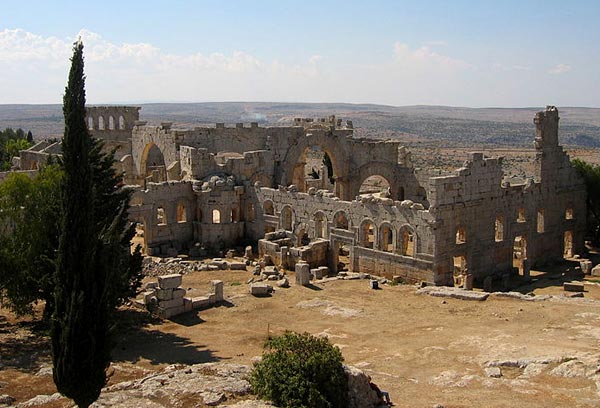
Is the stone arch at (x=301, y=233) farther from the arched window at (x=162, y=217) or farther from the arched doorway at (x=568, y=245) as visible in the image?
the arched doorway at (x=568, y=245)

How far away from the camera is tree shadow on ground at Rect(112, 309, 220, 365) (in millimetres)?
18141

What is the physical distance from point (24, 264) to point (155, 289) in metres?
5.14

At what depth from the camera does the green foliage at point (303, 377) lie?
13.0 meters

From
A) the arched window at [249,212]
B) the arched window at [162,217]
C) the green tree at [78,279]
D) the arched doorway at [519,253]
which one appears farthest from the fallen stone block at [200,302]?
the arched doorway at [519,253]

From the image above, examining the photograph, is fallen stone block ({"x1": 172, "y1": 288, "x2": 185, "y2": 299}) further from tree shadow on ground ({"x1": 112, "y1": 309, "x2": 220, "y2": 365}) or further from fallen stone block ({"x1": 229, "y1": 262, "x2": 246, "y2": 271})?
fallen stone block ({"x1": 229, "y1": 262, "x2": 246, "y2": 271})

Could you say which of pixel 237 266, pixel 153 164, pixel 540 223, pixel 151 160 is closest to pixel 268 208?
pixel 237 266

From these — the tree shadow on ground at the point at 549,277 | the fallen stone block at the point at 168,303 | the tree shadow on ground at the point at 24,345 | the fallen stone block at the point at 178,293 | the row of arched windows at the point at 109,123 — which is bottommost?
the tree shadow on ground at the point at 549,277

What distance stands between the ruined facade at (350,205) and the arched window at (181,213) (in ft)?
0.19

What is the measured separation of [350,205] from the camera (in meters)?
28.6

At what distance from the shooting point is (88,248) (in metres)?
12.8

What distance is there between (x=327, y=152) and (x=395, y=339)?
1914cm

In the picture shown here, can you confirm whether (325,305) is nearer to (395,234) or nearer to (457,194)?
(395,234)

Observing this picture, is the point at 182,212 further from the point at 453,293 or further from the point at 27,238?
the point at 27,238

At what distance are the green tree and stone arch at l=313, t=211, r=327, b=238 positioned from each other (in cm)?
1742
